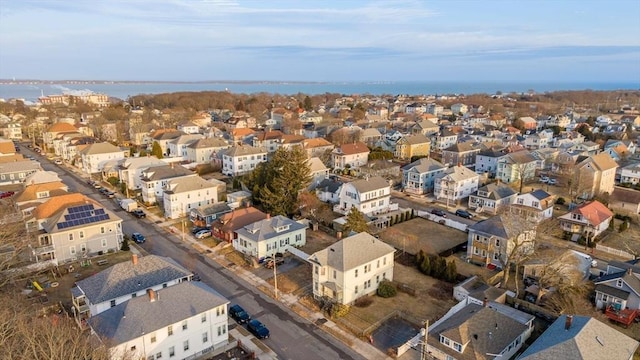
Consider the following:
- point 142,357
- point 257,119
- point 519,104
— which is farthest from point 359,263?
point 519,104

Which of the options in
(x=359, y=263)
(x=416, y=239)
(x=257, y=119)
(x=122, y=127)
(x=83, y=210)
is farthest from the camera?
(x=257, y=119)

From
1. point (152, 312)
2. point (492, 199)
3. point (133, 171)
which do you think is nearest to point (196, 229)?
point (133, 171)

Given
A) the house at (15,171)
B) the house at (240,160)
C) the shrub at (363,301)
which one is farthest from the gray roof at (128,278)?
the house at (15,171)

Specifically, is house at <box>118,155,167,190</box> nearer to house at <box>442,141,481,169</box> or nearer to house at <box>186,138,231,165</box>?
house at <box>186,138,231,165</box>

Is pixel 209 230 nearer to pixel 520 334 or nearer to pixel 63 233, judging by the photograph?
pixel 63 233

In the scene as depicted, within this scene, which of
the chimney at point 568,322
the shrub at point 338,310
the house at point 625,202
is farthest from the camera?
the house at point 625,202

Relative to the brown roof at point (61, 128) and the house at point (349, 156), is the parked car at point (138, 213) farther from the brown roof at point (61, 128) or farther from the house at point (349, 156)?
the brown roof at point (61, 128)

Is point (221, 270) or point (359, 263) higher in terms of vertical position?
point (359, 263)
